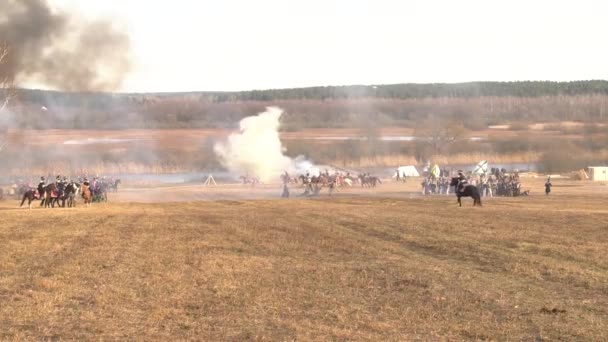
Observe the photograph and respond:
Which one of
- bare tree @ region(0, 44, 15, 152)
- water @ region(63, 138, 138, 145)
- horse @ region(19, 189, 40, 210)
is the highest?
bare tree @ region(0, 44, 15, 152)

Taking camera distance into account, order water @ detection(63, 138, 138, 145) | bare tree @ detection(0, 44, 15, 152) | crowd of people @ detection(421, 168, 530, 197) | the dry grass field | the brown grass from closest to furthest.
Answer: the dry grass field
bare tree @ detection(0, 44, 15, 152)
crowd of people @ detection(421, 168, 530, 197)
water @ detection(63, 138, 138, 145)
the brown grass

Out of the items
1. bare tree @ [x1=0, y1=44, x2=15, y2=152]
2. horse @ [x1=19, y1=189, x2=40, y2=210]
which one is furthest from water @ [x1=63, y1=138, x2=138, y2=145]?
horse @ [x1=19, y1=189, x2=40, y2=210]

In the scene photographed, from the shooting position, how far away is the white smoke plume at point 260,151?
88.7m

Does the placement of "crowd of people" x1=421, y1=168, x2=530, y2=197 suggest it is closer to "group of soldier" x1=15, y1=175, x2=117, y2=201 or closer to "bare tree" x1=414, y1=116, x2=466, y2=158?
"group of soldier" x1=15, y1=175, x2=117, y2=201

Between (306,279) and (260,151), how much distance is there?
7063 cm

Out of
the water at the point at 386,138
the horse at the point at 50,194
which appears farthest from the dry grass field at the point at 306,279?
the water at the point at 386,138

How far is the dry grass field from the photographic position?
1377 centimetres

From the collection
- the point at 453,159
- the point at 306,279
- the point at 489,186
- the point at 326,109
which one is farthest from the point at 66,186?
the point at 326,109

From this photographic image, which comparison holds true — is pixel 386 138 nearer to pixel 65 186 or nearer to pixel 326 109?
pixel 326 109

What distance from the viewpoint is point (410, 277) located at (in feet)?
63.6

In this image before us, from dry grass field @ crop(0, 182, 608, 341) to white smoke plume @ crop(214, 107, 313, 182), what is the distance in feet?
175

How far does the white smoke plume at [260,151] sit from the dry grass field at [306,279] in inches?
2100

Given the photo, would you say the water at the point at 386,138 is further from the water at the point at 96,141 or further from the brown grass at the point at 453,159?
the water at the point at 96,141

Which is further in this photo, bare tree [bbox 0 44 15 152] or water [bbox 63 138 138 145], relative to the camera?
water [bbox 63 138 138 145]
